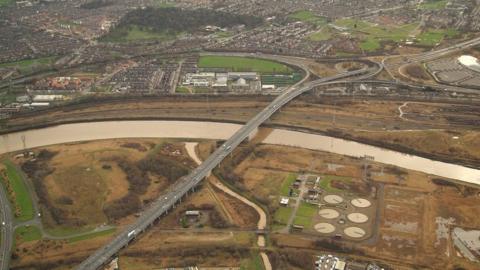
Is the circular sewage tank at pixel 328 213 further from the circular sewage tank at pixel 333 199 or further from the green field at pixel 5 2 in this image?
the green field at pixel 5 2

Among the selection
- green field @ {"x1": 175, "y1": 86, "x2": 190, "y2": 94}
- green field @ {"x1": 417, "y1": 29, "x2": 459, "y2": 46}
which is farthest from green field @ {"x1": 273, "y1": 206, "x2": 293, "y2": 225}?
green field @ {"x1": 417, "y1": 29, "x2": 459, "y2": 46}

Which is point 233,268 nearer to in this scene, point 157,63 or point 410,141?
point 410,141

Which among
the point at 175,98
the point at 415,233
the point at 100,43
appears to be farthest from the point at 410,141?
the point at 100,43

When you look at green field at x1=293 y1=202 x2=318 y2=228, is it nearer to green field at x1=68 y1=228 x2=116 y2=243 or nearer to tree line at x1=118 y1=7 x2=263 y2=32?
green field at x1=68 y1=228 x2=116 y2=243

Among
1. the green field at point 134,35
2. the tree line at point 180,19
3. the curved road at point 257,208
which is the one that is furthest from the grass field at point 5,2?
the curved road at point 257,208

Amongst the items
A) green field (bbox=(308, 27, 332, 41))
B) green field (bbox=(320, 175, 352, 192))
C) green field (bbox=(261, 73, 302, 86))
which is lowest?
green field (bbox=(320, 175, 352, 192))
